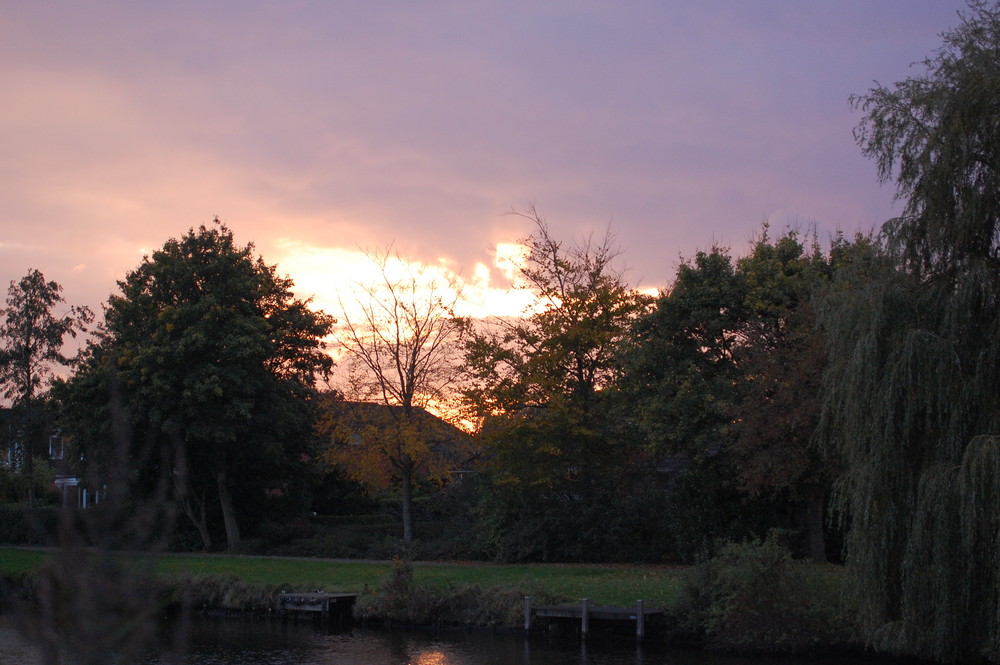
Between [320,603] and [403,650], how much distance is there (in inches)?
177

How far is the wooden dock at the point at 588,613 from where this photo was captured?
21.1 metres

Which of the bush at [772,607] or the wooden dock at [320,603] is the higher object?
the bush at [772,607]

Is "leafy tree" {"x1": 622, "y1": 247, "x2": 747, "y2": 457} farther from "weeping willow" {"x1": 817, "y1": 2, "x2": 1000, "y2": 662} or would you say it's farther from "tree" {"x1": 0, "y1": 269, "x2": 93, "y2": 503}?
"tree" {"x1": 0, "y1": 269, "x2": 93, "y2": 503}

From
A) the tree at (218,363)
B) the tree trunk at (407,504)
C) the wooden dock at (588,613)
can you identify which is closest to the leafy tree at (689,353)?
the wooden dock at (588,613)

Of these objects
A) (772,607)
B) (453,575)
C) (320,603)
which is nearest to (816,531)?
(772,607)

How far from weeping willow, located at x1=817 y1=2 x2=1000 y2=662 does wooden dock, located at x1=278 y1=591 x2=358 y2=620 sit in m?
14.3

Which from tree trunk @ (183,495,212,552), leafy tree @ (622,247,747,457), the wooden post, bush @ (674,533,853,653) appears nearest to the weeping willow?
bush @ (674,533,853,653)

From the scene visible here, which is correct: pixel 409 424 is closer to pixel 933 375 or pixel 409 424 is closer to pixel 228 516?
pixel 228 516

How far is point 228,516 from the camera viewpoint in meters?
36.2

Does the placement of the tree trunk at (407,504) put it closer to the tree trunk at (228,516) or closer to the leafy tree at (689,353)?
the tree trunk at (228,516)

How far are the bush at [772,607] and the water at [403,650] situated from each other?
0.36 metres

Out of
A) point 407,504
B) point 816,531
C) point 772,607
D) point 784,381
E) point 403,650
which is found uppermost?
point 784,381

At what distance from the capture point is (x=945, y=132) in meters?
15.3

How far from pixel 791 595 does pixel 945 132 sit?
9.61 metres
